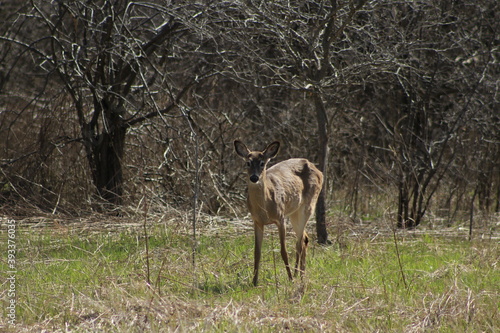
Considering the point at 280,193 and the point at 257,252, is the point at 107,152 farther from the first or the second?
the point at 257,252

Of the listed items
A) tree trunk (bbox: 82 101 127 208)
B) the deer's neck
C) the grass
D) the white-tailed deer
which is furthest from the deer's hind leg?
tree trunk (bbox: 82 101 127 208)

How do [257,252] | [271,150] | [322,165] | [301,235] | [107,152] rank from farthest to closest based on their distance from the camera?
[107,152] < [322,165] < [301,235] < [271,150] < [257,252]

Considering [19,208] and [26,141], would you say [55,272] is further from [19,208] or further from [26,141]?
[26,141]

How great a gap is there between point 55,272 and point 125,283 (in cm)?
118

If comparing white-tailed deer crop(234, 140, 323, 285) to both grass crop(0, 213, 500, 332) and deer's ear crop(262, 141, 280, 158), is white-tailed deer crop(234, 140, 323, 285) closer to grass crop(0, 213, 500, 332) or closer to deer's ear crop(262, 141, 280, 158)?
deer's ear crop(262, 141, 280, 158)

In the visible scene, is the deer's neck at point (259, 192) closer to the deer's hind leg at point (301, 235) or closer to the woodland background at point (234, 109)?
the deer's hind leg at point (301, 235)

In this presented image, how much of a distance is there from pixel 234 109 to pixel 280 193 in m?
5.24

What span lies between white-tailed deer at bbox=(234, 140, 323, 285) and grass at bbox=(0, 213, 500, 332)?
10.4 inches

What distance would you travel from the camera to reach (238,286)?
6395 millimetres

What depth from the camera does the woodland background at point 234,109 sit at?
353 inches

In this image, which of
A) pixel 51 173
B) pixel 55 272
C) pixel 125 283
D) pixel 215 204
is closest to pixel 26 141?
pixel 51 173

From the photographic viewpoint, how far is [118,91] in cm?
991

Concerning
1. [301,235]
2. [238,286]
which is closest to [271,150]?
[301,235]

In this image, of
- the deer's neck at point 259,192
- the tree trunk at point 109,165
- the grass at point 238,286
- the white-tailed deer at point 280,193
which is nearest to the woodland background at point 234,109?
the tree trunk at point 109,165
